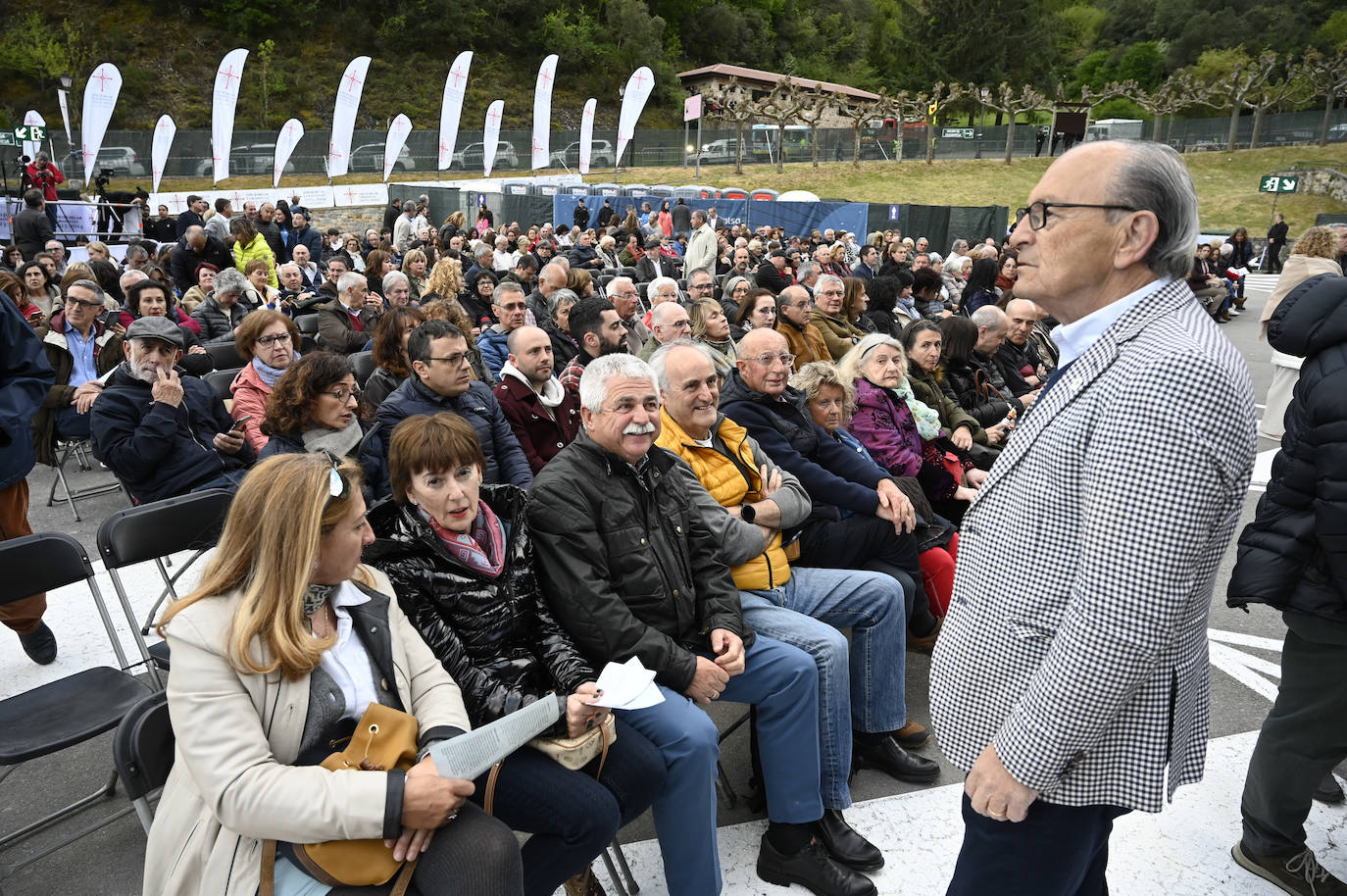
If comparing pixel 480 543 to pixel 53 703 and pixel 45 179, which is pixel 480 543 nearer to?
pixel 53 703

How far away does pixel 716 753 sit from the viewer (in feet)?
8.35

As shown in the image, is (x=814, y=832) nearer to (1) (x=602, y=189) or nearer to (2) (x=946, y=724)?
(2) (x=946, y=724)

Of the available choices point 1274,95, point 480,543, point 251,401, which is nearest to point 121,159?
point 251,401

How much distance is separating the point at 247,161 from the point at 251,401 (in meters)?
31.9

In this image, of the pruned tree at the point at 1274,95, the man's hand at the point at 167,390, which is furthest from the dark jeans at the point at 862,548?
the pruned tree at the point at 1274,95

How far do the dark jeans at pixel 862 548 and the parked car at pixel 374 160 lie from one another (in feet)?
113

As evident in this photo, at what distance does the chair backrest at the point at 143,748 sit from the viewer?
198cm

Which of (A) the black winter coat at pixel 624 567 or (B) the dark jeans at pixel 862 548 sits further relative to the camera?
(B) the dark jeans at pixel 862 548

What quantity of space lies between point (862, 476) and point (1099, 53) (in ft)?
251

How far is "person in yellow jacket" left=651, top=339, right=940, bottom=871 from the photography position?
2.91m

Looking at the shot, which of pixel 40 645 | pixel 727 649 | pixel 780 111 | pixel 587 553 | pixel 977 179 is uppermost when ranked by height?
pixel 780 111

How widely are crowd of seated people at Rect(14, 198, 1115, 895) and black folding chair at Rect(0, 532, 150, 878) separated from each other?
0.90 metres

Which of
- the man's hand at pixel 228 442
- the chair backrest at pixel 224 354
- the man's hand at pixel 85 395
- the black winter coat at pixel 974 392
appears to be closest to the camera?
the man's hand at pixel 228 442

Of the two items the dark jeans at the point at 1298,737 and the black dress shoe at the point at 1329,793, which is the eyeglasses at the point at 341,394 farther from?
the black dress shoe at the point at 1329,793
